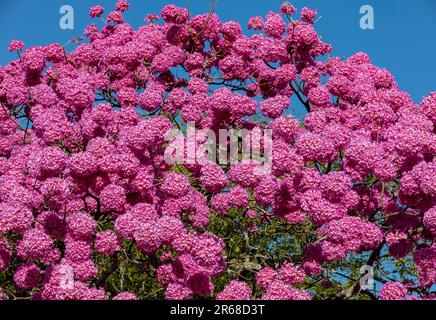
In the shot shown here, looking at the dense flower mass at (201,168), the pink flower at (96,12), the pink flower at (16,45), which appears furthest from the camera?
the pink flower at (96,12)

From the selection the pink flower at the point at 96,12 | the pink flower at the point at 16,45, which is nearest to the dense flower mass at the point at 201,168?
the pink flower at the point at 16,45

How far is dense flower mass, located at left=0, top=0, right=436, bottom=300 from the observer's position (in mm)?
8461

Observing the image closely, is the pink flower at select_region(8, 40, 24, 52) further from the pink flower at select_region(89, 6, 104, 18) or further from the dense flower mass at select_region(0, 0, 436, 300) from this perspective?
the pink flower at select_region(89, 6, 104, 18)

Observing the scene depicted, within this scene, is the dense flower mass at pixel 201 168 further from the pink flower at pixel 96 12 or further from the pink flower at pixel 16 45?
the pink flower at pixel 96 12

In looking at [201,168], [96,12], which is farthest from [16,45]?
[201,168]

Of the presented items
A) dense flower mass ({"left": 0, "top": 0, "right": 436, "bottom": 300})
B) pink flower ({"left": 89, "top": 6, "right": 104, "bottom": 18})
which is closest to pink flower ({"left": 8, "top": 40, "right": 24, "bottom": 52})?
dense flower mass ({"left": 0, "top": 0, "right": 436, "bottom": 300})

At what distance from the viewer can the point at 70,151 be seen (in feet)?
35.5

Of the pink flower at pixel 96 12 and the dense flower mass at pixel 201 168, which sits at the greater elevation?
the pink flower at pixel 96 12

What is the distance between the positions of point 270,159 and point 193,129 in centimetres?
156

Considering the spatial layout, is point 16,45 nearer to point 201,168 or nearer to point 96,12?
point 96,12

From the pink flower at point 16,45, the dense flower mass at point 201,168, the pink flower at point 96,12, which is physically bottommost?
the dense flower mass at point 201,168

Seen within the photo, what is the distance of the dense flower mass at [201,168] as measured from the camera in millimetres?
8461

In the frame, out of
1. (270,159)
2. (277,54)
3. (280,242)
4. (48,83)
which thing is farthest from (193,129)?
(280,242)

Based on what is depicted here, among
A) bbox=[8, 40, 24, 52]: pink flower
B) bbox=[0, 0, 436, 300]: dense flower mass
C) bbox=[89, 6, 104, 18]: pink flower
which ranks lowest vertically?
bbox=[0, 0, 436, 300]: dense flower mass
